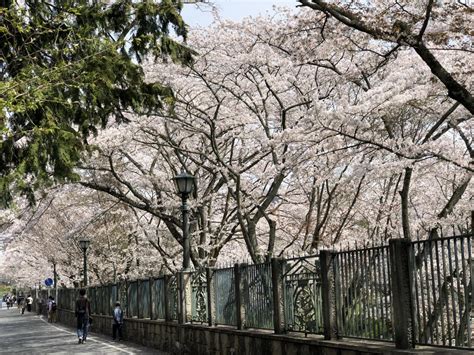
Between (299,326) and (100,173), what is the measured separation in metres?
14.0

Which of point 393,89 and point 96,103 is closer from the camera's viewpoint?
point 96,103

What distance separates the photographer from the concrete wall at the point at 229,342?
323 inches

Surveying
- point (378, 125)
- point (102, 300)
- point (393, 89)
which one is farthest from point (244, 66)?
point (102, 300)

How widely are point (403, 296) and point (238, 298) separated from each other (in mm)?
5500

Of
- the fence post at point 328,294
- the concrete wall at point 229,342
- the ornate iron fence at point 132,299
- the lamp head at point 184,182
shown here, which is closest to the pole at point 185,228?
the lamp head at point 184,182

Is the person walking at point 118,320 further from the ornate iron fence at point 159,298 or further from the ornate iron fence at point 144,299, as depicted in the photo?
the ornate iron fence at point 159,298

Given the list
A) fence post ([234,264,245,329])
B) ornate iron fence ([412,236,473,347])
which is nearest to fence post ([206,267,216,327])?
fence post ([234,264,245,329])

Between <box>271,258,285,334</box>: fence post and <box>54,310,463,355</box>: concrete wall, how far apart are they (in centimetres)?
22

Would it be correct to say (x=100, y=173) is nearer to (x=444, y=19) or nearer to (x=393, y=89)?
(x=393, y=89)

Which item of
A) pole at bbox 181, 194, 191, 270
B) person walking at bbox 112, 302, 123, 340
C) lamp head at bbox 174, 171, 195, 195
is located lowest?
person walking at bbox 112, 302, 123, 340

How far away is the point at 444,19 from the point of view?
9.52m

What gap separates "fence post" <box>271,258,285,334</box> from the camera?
10625mm

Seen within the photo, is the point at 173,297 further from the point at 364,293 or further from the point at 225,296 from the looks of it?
the point at 364,293

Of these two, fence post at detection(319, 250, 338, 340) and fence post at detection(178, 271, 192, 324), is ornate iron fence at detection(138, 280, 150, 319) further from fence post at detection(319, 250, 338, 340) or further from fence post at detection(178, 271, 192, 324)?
fence post at detection(319, 250, 338, 340)
